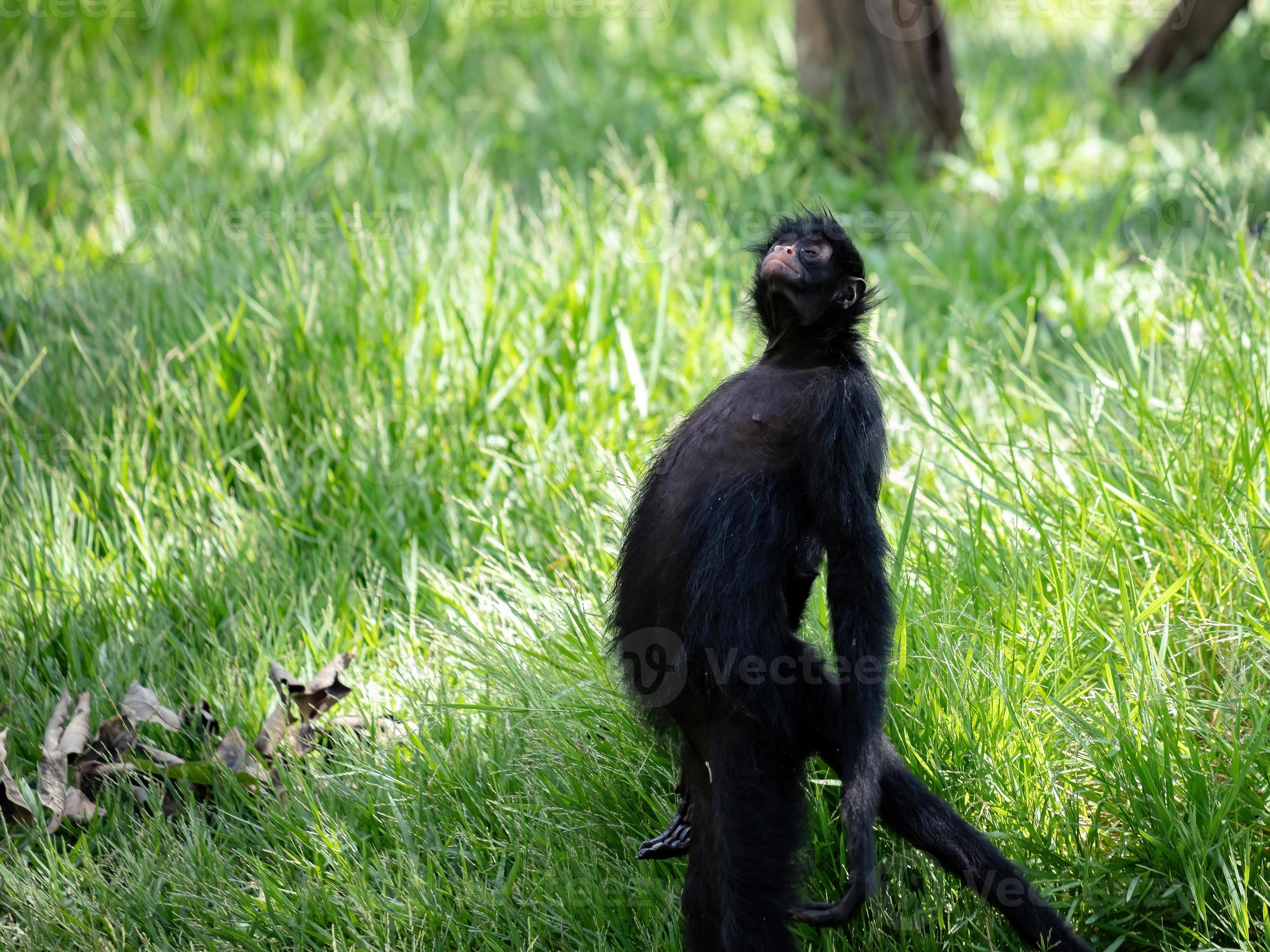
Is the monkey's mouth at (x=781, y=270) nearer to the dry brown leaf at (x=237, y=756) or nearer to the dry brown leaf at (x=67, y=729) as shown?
the dry brown leaf at (x=237, y=756)

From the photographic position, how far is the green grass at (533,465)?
237 centimetres

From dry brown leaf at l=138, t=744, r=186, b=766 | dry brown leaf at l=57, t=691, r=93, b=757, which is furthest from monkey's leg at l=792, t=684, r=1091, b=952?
dry brown leaf at l=57, t=691, r=93, b=757

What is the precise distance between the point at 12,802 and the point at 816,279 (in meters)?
2.15

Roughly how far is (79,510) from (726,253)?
253 centimetres

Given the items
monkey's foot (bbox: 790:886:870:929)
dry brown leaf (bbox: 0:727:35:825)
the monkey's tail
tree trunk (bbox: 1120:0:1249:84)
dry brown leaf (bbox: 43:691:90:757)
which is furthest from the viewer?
tree trunk (bbox: 1120:0:1249:84)

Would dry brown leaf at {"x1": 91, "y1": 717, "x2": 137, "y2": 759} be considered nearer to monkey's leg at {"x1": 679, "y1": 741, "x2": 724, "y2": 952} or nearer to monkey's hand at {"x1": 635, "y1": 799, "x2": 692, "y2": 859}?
monkey's hand at {"x1": 635, "y1": 799, "x2": 692, "y2": 859}

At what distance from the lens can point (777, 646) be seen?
2.11 m

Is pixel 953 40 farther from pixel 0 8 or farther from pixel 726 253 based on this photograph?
pixel 0 8

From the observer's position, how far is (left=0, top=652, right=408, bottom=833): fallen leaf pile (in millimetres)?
2703

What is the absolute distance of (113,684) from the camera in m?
3.01

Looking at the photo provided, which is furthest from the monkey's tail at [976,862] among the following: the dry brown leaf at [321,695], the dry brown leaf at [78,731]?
the dry brown leaf at [78,731]

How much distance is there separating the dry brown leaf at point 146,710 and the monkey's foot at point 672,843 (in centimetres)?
129

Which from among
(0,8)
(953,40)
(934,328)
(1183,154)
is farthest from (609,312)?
(953,40)

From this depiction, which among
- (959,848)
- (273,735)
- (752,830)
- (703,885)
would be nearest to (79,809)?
(273,735)
